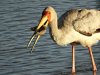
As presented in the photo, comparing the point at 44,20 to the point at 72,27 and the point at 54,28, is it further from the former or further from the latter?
the point at 72,27

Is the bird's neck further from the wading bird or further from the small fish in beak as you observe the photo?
the small fish in beak

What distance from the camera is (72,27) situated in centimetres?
1313

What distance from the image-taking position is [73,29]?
518 inches

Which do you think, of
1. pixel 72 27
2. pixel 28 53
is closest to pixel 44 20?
pixel 72 27

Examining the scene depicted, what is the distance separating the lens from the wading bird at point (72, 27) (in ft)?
41.8

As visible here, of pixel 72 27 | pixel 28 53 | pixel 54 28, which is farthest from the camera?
pixel 28 53

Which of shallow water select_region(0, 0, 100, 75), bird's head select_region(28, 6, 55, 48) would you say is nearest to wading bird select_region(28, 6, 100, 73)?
bird's head select_region(28, 6, 55, 48)

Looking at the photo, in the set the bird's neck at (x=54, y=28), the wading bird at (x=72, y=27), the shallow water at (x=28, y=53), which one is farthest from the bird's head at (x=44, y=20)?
the shallow water at (x=28, y=53)

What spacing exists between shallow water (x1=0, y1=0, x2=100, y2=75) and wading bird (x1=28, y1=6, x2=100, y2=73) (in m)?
0.59

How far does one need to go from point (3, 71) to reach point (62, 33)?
1840mm

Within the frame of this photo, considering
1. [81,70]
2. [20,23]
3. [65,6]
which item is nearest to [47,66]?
[81,70]

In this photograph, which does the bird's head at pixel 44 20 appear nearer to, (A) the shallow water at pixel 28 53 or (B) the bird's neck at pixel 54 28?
(B) the bird's neck at pixel 54 28

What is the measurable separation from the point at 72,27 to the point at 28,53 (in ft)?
8.33

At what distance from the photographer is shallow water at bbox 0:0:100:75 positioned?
45.6ft
